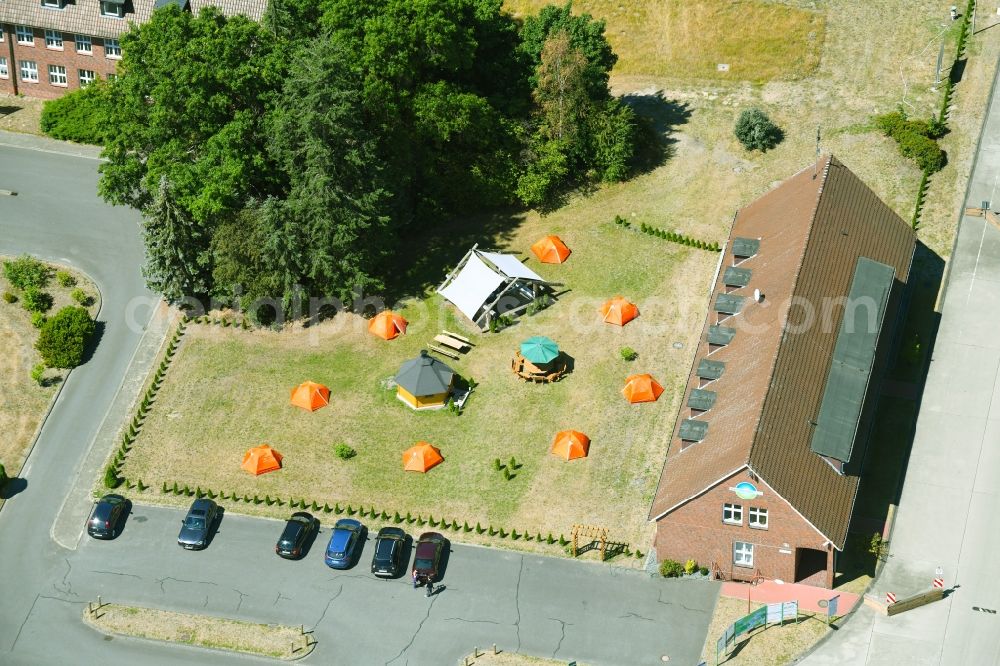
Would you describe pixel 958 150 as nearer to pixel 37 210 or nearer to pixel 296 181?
pixel 296 181

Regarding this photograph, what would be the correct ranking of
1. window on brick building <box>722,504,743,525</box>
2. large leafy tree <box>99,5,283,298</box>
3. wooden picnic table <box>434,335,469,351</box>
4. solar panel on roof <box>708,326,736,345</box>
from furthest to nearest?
large leafy tree <box>99,5,283,298</box> < wooden picnic table <box>434,335,469,351</box> < solar panel on roof <box>708,326,736,345</box> < window on brick building <box>722,504,743,525</box>

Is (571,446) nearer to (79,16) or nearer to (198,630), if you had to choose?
(198,630)

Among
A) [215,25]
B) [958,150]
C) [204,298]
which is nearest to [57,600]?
[204,298]

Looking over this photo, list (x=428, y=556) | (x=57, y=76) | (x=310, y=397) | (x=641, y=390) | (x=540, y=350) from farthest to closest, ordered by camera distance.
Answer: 1. (x=57, y=76)
2. (x=310, y=397)
3. (x=540, y=350)
4. (x=641, y=390)
5. (x=428, y=556)

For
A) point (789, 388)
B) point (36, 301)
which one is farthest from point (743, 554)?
point (36, 301)

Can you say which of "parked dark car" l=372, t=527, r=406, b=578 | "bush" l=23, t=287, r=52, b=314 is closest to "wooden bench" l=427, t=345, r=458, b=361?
"parked dark car" l=372, t=527, r=406, b=578

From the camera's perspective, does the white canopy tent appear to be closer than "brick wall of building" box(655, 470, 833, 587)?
No

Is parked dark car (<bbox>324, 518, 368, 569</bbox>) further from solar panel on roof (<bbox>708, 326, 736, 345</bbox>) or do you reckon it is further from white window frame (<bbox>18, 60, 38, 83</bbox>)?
white window frame (<bbox>18, 60, 38, 83</bbox>)
